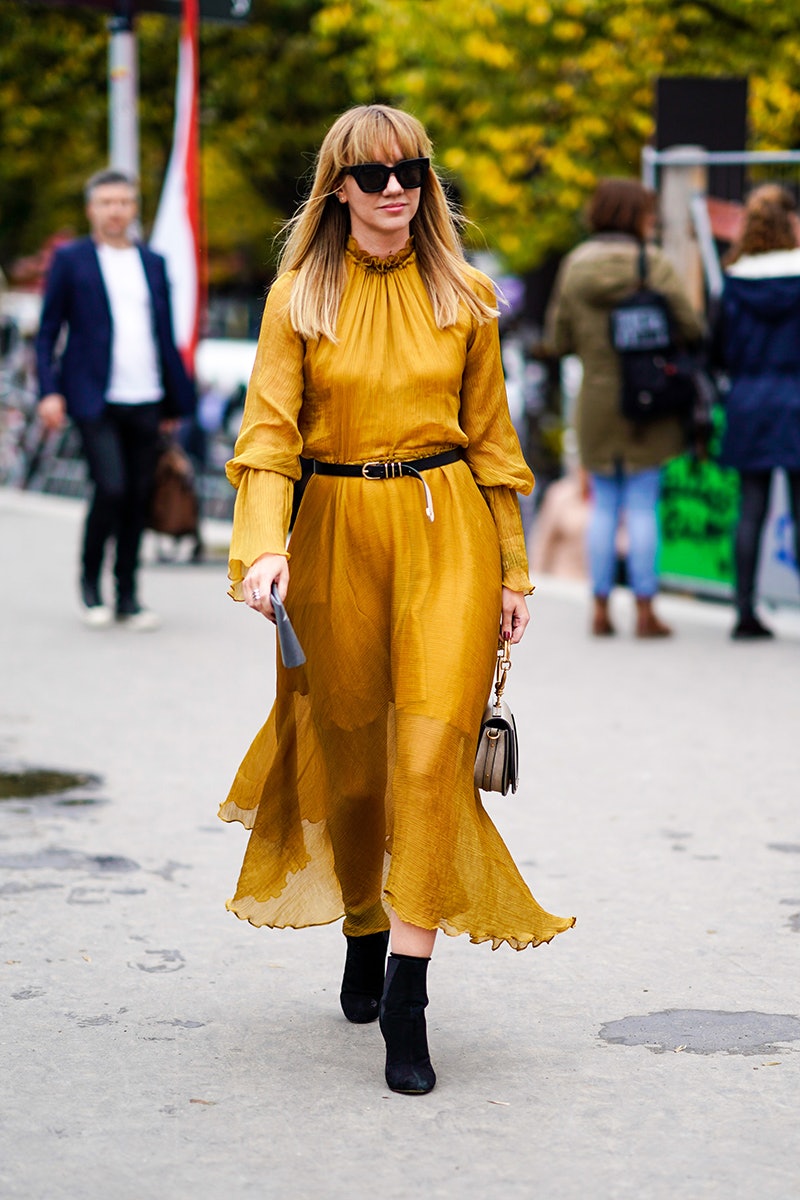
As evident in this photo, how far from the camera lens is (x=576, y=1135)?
368cm

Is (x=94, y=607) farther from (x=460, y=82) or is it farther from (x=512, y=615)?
(x=460, y=82)

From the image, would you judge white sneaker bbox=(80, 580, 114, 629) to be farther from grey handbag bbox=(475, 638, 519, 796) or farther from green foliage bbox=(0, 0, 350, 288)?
green foliage bbox=(0, 0, 350, 288)

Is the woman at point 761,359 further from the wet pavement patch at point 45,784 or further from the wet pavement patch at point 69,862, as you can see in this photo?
the wet pavement patch at point 69,862

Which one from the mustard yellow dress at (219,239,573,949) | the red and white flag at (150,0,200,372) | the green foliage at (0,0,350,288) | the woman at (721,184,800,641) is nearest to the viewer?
Result: the mustard yellow dress at (219,239,573,949)

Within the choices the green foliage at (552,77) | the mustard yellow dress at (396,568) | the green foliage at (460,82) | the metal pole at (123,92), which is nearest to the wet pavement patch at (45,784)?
the mustard yellow dress at (396,568)

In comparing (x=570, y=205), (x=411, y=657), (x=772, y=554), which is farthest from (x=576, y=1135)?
(x=570, y=205)

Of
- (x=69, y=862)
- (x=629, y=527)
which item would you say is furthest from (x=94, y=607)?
(x=69, y=862)

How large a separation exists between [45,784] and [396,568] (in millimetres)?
2947

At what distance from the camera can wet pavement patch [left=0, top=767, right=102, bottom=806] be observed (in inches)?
256

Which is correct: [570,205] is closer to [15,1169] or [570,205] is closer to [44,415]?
[44,415]

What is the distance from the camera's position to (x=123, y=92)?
12.3 m

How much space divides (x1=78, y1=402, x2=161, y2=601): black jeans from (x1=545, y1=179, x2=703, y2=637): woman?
1.92 meters

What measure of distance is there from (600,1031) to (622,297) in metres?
5.55

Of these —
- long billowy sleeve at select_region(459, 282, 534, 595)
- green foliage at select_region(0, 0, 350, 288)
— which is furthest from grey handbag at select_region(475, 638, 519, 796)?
green foliage at select_region(0, 0, 350, 288)
